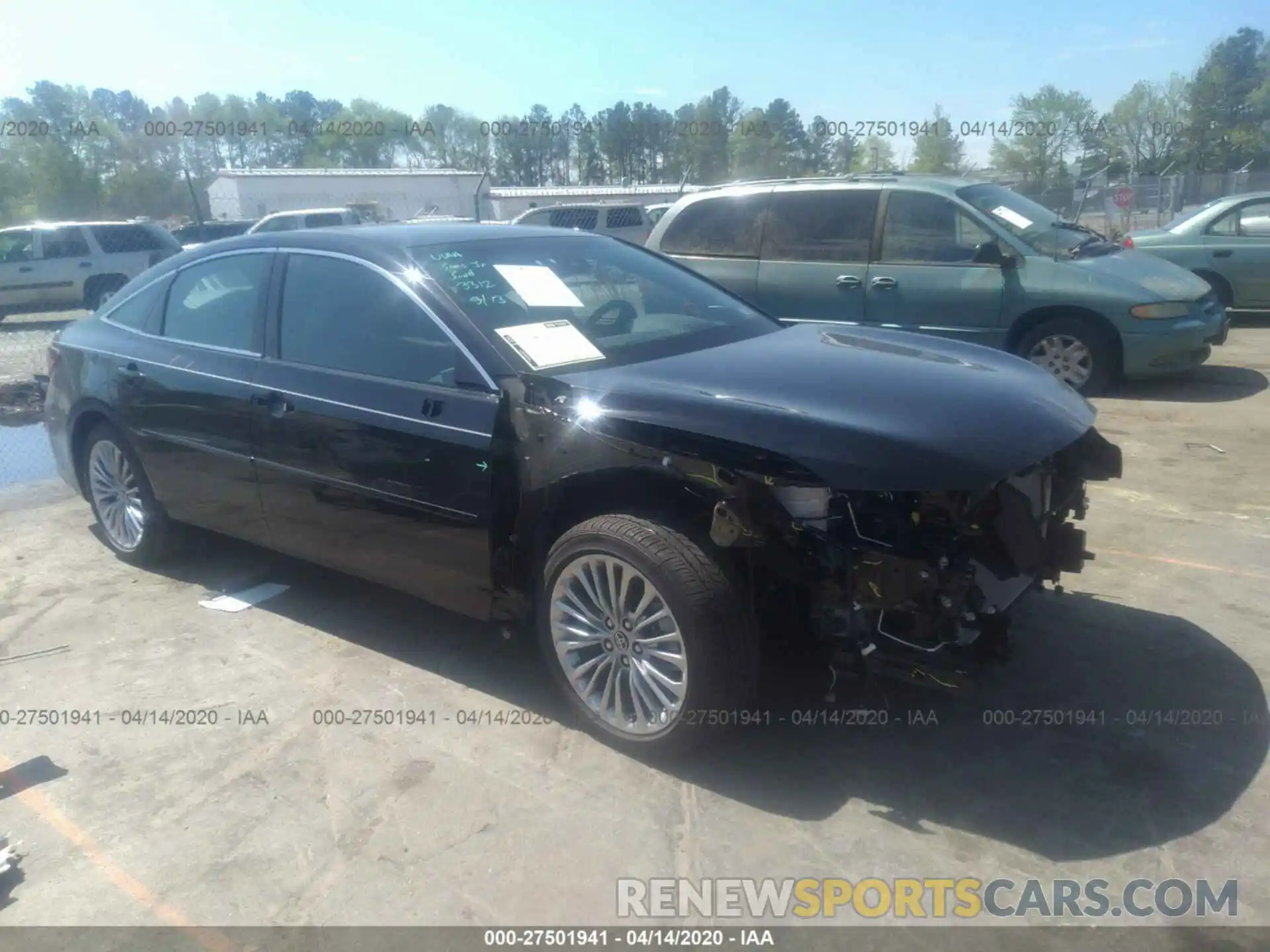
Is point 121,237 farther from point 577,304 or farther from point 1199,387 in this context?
point 1199,387

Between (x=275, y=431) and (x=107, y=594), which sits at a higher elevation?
(x=275, y=431)

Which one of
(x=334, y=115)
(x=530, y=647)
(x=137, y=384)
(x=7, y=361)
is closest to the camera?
(x=530, y=647)

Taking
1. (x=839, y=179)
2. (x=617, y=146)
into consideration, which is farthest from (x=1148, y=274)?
(x=617, y=146)

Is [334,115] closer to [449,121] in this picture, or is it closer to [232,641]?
[449,121]

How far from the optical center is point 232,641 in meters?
4.24

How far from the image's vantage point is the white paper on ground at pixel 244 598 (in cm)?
460

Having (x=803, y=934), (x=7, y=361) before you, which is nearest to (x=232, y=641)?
(x=803, y=934)

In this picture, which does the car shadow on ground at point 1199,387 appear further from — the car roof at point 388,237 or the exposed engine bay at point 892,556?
the exposed engine bay at point 892,556

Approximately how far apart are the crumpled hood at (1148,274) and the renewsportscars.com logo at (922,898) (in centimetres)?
618

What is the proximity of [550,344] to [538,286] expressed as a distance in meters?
0.39

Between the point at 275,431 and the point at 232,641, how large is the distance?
0.94 m

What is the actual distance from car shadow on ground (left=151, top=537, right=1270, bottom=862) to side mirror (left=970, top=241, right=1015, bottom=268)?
4246 millimetres

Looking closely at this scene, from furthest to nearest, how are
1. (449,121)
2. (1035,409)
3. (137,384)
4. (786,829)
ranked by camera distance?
(449,121) → (137,384) → (1035,409) → (786,829)

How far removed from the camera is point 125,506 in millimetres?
5113
